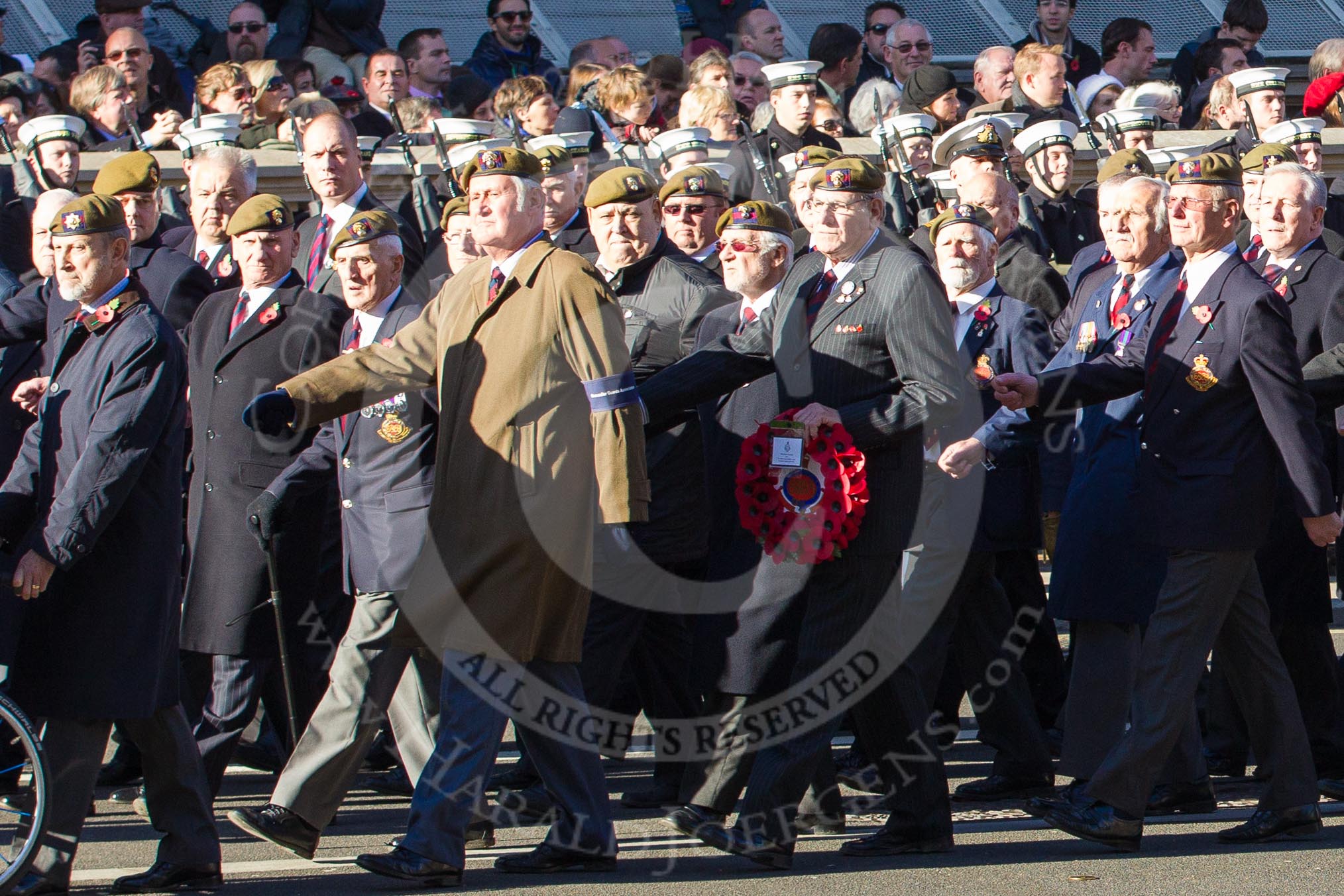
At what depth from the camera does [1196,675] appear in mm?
6426

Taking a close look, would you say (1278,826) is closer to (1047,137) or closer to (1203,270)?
(1203,270)

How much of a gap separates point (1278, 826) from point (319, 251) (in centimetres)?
409

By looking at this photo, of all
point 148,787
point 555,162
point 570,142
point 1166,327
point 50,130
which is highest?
point 50,130

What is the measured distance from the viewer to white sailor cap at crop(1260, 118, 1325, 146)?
10234mm

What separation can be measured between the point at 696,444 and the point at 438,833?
1911mm

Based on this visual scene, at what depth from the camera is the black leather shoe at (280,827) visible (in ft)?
20.2

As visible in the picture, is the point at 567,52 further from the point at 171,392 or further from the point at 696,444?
the point at 171,392

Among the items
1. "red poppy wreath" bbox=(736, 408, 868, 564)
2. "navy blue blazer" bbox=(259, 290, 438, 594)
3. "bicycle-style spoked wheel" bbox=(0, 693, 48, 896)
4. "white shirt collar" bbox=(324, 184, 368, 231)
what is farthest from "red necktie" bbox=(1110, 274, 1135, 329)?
"bicycle-style spoked wheel" bbox=(0, 693, 48, 896)

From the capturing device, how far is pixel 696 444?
743 centimetres

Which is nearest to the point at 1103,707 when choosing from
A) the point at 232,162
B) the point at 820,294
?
the point at 820,294

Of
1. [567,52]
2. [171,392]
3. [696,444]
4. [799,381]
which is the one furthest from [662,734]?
[567,52]

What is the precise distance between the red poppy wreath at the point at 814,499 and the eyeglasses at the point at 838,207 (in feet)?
1.98

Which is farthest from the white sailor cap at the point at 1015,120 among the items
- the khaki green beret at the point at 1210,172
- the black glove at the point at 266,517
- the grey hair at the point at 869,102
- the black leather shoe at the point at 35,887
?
the black leather shoe at the point at 35,887

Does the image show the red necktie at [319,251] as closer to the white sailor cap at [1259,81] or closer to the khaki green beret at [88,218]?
the khaki green beret at [88,218]
